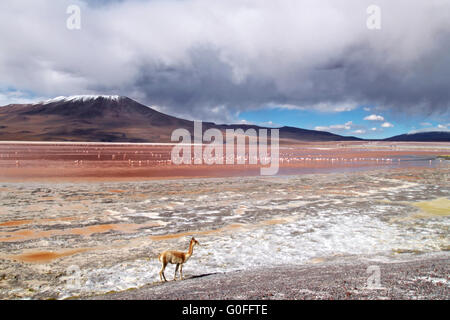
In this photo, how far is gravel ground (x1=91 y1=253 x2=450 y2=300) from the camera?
16.7 feet

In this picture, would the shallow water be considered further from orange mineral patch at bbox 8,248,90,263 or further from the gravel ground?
the gravel ground

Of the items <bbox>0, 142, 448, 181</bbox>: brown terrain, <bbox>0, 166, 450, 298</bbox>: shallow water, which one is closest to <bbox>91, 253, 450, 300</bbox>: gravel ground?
<bbox>0, 166, 450, 298</bbox>: shallow water

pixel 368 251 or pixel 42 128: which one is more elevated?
pixel 42 128

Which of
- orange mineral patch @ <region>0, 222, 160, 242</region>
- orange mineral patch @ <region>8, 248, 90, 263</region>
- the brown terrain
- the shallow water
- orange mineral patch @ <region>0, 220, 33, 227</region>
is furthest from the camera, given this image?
the brown terrain

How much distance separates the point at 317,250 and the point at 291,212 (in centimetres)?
474

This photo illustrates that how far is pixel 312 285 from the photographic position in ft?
18.2

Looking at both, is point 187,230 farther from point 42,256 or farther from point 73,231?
point 42,256

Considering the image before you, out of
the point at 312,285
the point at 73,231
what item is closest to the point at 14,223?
the point at 73,231

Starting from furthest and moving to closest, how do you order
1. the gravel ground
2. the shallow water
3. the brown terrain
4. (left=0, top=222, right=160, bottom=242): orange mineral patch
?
the brown terrain, (left=0, top=222, right=160, bottom=242): orange mineral patch, the shallow water, the gravel ground

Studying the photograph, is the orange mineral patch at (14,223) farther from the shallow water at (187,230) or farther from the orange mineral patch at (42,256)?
the orange mineral patch at (42,256)

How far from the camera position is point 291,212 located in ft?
45.3

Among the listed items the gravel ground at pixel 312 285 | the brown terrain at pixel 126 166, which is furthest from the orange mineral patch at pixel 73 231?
the brown terrain at pixel 126 166
